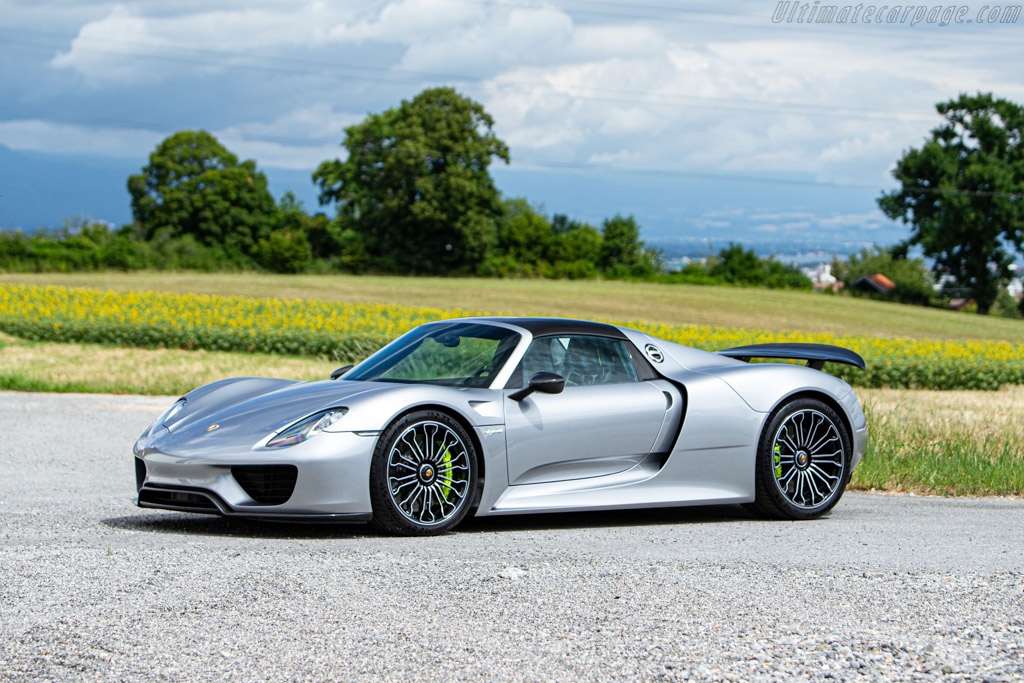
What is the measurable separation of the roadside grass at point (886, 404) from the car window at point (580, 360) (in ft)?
8.92

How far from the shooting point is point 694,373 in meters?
6.83

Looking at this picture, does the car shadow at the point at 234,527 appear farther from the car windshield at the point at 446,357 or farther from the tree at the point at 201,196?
the tree at the point at 201,196

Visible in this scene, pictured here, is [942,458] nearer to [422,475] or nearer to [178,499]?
[422,475]

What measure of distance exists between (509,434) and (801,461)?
206 centimetres

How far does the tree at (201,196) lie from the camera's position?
75.9 meters

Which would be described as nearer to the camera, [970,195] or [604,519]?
[604,519]

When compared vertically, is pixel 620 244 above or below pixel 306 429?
above

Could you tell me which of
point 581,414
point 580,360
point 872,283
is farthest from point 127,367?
Answer: point 872,283

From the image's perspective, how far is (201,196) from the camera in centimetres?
7644

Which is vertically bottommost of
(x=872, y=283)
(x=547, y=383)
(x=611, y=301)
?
(x=547, y=383)

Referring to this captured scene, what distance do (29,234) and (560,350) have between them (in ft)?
177

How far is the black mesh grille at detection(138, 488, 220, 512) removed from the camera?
561cm

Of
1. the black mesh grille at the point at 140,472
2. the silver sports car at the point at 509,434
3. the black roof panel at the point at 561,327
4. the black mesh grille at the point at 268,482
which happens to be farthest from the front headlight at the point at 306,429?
the black roof panel at the point at 561,327

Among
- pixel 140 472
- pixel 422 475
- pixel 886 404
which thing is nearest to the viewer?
pixel 422 475
